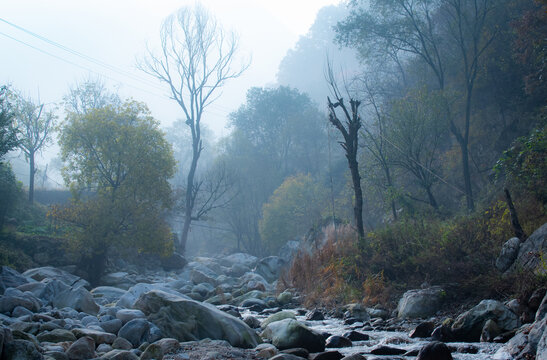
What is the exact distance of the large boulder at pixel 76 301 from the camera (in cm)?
870

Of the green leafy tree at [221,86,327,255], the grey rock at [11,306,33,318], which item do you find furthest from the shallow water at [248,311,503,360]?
the green leafy tree at [221,86,327,255]

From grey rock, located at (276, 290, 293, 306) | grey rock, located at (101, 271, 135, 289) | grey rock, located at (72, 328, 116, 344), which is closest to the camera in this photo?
grey rock, located at (72, 328, 116, 344)

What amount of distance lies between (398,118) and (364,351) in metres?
13.3

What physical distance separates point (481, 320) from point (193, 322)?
14.2 ft

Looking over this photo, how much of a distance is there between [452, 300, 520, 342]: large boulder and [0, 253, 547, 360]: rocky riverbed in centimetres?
1

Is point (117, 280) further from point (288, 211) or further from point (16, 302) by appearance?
point (288, 211)

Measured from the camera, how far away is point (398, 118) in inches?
696

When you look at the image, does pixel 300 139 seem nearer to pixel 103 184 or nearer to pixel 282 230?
pixel 282 230

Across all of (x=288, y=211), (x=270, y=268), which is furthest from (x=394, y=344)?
(x=288, y=211)

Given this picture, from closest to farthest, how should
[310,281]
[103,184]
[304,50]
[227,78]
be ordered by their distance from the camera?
[310,281] < [103,184] < [227,78] < [304,50]

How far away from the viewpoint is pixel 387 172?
Answer: 18422 millimetres

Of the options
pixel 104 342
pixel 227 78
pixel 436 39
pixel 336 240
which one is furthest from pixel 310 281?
pixel 227 78

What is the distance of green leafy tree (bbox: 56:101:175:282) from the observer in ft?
57.1

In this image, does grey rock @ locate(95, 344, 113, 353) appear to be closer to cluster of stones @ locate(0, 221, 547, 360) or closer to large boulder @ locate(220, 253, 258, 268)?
cluster of stones @ locate(0, 221, 547, 360)
